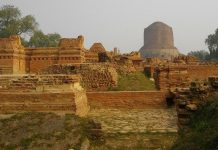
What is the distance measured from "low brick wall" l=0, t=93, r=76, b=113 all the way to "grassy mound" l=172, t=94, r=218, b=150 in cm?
399

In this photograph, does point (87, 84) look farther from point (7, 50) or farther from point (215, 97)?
point (7, 50)

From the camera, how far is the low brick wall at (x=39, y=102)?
938cm

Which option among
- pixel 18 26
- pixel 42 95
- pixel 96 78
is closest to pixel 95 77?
pixel 96 78

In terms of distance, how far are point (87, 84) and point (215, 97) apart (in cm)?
830

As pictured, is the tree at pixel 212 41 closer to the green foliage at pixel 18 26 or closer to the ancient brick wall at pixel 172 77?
the green foliage at pixel 18 26

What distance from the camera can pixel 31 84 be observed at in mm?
9875

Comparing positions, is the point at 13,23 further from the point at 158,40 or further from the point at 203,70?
the point at 158,40

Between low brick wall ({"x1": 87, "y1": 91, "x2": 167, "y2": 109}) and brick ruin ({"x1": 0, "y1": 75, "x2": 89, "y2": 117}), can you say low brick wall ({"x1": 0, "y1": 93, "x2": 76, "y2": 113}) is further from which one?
low brick wall ({"x1": 87, "y1": 91, "x2": 167, "y2": 109})

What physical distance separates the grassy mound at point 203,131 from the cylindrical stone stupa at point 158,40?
270 ft

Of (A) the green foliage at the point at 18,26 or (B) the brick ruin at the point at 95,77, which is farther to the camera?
(A) the green foliage at the point at 18,26

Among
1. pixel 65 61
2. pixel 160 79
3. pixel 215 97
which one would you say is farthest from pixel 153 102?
pixel 65 61

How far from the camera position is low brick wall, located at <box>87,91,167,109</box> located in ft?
37.6

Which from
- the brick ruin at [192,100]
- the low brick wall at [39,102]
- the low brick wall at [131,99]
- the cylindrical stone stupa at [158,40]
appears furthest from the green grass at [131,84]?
the cylindrical stone stupa at [158,40]

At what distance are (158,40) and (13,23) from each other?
→ 53.2 meters
